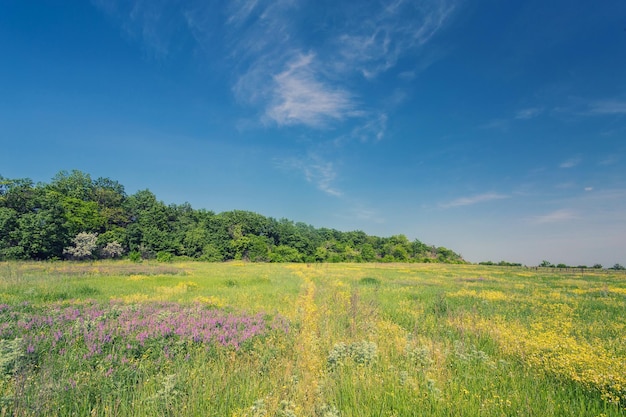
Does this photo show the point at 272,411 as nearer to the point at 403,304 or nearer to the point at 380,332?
the point at 380,332

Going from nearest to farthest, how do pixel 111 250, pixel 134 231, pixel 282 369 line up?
1. pixel 282 369
2. pixel 111 250
3. pixel 134 231

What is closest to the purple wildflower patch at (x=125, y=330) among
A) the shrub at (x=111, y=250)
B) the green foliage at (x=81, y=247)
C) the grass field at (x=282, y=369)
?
the grass field at (x=282, y=369)

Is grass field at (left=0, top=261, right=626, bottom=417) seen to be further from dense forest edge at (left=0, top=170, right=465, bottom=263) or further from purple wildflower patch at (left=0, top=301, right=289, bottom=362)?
dense forest edge at (left=0, top=170, right=465, bottom=263)

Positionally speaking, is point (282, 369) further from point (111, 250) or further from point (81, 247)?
point (111, 250)

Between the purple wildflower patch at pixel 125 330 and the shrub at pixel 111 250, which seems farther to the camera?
the shrub at pixel 111 250

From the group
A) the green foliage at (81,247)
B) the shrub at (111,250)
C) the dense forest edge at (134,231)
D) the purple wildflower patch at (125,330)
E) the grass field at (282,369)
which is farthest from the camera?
the shrub at (111,250)

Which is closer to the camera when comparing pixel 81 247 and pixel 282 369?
pixel 282 369

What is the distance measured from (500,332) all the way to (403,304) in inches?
221

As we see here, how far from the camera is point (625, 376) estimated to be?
520 centimetres

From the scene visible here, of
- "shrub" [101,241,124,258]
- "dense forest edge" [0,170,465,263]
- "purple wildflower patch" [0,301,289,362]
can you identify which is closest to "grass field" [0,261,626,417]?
"purple wildflower patch" [0,301,289,362]

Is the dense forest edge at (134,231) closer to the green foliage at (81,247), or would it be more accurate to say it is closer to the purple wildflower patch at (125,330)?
the green foliage at (81,247)

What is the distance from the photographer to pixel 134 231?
263 ft

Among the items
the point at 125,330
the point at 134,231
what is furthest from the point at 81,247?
the point at 125,330

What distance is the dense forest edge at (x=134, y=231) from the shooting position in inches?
2205
